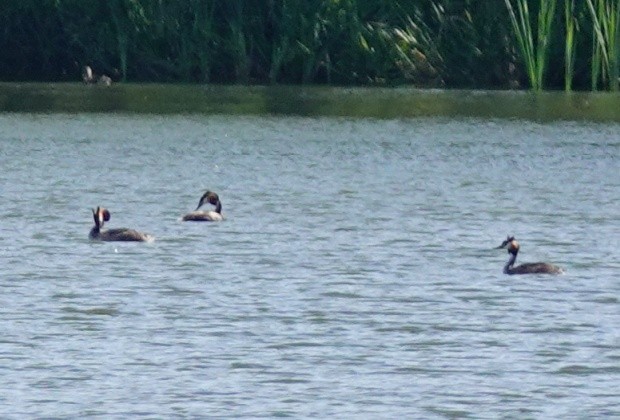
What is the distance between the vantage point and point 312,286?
14.8m

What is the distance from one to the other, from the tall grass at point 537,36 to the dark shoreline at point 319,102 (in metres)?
0.53

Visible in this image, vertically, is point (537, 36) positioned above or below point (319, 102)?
above

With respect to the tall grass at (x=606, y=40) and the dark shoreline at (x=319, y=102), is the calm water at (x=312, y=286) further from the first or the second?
the tall grass at (x=606, y=40)

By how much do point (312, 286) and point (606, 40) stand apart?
21064 millimetres

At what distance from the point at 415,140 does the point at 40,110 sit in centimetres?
819

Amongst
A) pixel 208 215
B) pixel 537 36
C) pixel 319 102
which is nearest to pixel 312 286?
pixel 208 215

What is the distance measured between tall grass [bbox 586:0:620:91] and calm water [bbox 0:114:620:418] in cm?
680

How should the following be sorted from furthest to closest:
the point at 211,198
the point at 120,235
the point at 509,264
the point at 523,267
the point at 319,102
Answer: the point at 319,102 → the point at 211,198 → the point at 120,235 → the point at 509,264 → the point at 523,267

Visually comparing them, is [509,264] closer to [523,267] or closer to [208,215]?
[523,267]

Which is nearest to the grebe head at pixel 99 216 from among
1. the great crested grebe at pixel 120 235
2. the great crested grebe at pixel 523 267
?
the great crested grebe at pixel 120 235

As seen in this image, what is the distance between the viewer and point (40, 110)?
3497 cm

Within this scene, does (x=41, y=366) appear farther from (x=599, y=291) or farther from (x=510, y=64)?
(x=510, y=64)

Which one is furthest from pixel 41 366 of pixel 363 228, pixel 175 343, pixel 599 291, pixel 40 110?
pixel 40 110

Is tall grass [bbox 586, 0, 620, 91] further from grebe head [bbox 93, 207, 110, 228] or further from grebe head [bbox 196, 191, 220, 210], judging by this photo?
grebe head [bbox 93, 207, 110, 228]
